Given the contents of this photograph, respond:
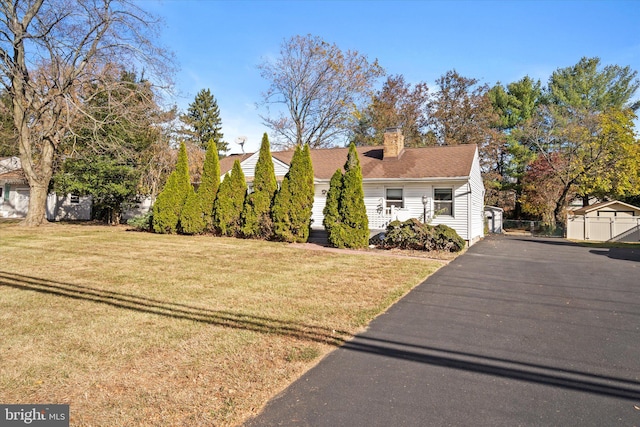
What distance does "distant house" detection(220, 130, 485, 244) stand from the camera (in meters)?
15.9

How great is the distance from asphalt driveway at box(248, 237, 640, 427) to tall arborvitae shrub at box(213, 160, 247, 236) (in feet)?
33.6

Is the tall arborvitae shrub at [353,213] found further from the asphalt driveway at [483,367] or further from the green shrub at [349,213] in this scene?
the asphalt driveway at [483,367]

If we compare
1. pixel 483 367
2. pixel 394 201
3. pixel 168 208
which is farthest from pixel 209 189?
pixel 483 367

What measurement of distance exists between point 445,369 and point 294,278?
14.6 feet

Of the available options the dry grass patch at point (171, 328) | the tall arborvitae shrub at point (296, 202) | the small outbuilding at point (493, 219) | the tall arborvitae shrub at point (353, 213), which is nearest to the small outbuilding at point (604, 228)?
the small outbuilding at point (493, 219)

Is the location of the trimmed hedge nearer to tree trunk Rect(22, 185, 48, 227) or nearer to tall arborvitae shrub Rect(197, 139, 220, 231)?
tall arborvitae shrub Rect(197, 139, 220, 231)

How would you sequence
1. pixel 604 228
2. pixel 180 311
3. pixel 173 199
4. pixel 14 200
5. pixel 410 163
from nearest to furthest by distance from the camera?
pixel 180 311 → pixel 173 199 → pixel 410 163 → pixel 604 228 → pixel 14 200

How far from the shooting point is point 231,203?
15.4m

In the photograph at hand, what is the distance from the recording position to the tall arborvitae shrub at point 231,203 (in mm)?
15352

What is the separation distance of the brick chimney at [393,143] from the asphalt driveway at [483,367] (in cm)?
1292

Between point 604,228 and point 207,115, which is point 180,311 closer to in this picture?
point 604,228

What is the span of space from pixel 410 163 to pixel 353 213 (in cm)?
652

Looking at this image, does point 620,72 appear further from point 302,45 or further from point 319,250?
point 319,250

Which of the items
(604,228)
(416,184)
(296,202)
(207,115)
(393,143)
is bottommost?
(604,228)
